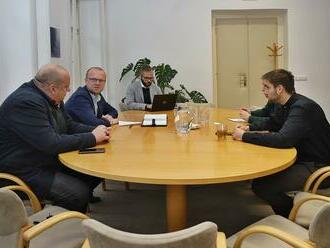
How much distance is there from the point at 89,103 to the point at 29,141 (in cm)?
131

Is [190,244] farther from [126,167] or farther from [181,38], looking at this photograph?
[181,38]

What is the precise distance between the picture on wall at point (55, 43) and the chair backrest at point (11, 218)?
3.74 meters

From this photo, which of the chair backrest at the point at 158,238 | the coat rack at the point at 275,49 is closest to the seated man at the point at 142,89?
the coat rack at the point at 275,49

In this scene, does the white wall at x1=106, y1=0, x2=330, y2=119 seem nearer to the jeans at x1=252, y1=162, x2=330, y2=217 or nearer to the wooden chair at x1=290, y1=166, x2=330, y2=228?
the jeans at x1=252, y1=162, x2=330, y2=217

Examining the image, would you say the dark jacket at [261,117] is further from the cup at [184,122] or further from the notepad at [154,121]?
the notepad at [154,121]

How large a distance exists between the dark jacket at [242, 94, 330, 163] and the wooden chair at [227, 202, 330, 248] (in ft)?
2.20

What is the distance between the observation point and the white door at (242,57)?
289 inches

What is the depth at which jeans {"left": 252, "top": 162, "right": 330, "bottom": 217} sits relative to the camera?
2.58m

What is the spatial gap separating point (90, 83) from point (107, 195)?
115 cm

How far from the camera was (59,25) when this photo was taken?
5.50 metres

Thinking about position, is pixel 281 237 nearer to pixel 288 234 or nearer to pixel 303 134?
pixel 288 234

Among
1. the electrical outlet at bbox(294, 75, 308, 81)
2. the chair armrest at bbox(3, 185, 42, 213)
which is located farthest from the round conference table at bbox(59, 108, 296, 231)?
the electrical outlet at bbox(294, 75, 308, 81)

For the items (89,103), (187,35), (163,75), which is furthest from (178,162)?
(187,35)

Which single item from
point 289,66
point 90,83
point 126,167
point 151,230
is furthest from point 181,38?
point 126,167
